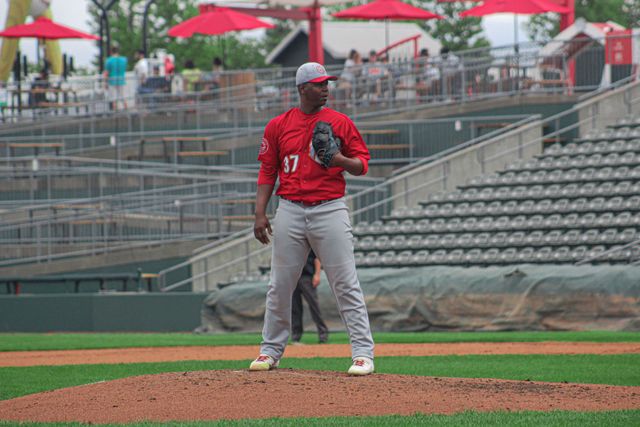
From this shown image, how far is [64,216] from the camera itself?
83.0 ft

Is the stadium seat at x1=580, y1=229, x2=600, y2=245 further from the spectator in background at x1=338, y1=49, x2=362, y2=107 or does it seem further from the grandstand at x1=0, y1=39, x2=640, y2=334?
the spectator in background at x1=338, y1=49, x2=362, y2=107

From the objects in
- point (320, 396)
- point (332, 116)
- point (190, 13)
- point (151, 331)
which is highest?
point (190, 13)

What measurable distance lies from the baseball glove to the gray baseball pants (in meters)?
0.40

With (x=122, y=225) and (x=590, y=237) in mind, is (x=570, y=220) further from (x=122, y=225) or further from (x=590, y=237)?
(x=122, y=225)

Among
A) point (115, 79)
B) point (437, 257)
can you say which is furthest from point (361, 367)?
point (115, 79)

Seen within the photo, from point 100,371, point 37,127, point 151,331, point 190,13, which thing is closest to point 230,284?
point 151,331

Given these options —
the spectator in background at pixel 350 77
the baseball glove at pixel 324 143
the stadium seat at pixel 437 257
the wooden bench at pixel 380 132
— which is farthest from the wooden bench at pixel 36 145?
the baseball glove at pixel 324 143

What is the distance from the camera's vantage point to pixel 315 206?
29.9 feet

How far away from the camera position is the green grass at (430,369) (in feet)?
36.7

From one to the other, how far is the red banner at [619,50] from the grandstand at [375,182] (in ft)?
2.29

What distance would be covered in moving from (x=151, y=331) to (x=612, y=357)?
11644 millimetres

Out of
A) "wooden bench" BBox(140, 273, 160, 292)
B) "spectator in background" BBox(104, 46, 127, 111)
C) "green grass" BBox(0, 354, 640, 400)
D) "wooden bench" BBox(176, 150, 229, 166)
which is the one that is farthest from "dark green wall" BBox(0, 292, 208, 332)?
"spectator in background" BBox(104, 46, 127, 111)

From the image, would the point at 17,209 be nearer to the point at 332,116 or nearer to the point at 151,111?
the point at 151,111

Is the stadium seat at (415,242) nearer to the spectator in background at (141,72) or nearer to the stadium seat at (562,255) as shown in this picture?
the stadium seat at (562,255)
